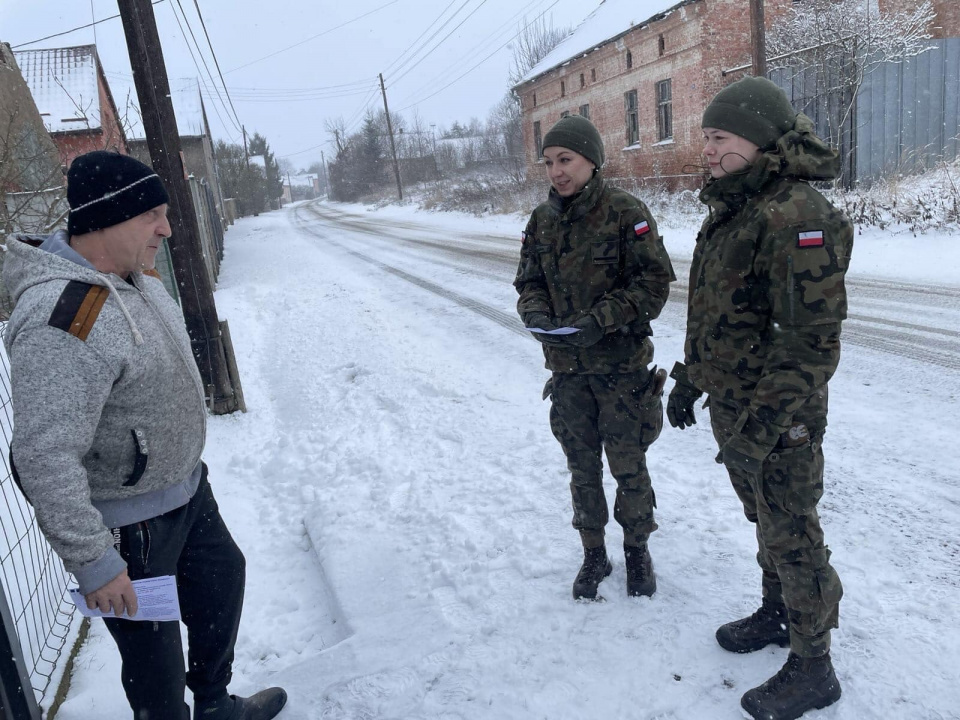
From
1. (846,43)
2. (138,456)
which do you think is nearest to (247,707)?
(138,456)

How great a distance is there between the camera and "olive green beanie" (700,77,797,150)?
1.98 meters

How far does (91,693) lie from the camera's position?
8.52 feet

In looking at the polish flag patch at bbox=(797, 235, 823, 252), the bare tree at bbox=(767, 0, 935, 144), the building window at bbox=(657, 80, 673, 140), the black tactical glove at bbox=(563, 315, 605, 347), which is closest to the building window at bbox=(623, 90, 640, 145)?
the building window at bbox=(657, 80, 673, 140)

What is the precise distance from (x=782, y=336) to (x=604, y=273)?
2.97ft

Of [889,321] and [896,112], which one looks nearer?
[889,321]

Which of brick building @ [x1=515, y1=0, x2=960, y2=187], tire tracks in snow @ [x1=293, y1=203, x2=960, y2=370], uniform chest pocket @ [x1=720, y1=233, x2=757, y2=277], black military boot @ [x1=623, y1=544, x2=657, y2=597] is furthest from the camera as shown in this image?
brick building @ [x1=515, y1=0, x2=960, y2=187]

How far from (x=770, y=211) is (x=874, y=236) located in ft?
35.8

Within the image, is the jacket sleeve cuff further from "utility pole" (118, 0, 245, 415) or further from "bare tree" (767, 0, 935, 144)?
"bare tree" (767, 0, 935, 144)

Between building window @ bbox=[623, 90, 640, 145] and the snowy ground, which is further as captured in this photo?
building window @ bbox=[623, 90, 640, 145]

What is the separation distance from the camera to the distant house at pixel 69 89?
790 inches

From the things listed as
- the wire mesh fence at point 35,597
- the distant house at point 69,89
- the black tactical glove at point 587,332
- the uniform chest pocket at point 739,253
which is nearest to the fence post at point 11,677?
the wire mesh fence at point 35,597

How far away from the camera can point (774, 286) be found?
191 cm

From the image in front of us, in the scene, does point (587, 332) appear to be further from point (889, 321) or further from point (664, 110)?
point (664, 110)

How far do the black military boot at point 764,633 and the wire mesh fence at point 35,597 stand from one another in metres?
2.58
